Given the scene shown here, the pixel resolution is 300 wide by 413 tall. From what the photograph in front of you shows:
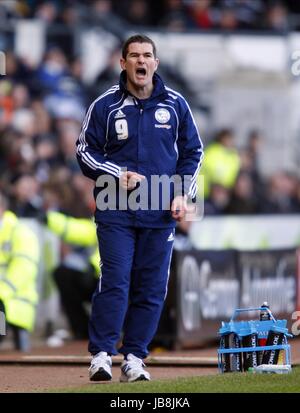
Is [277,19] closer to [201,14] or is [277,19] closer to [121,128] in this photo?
[201,14]

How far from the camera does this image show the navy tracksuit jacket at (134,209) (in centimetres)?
903

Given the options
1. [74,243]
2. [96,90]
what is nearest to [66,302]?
[74,243]

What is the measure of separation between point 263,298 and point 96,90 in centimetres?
595

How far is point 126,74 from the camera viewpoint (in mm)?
9258

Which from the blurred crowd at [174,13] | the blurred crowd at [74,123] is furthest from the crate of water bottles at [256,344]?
the blurred crowd at [174,13]

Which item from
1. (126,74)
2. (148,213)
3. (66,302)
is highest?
(126,74)

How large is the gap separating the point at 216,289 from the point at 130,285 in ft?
18.4

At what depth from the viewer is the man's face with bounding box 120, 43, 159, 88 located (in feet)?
29.8

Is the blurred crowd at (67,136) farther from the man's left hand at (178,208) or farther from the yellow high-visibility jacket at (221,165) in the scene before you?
the man's left hand at (178,208)

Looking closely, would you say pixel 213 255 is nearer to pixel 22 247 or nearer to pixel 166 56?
pixel 22 247

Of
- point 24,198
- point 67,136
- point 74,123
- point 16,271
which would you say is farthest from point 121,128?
point 74,123

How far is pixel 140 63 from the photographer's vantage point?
9086mm
